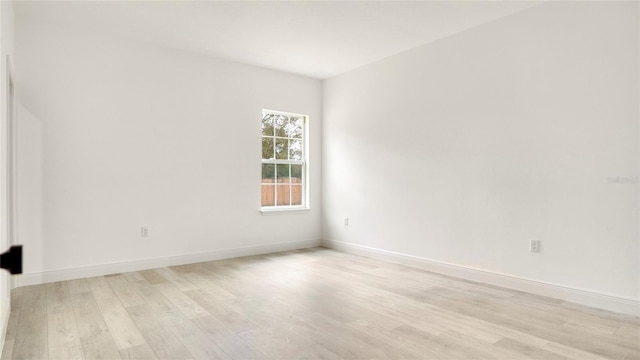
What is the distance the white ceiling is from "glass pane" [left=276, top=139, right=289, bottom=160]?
1.38 meters

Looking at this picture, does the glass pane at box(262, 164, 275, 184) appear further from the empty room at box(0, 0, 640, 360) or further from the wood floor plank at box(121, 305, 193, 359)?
the wood floor plank at box(121, 305, 193, 359)

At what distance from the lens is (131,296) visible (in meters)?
3.33

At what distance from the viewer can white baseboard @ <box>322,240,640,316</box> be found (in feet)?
9.86

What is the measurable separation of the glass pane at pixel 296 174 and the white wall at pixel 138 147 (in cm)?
70

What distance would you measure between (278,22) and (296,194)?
2.77m

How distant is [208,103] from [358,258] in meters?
2.84

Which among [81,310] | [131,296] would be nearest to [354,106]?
A: [131,296]

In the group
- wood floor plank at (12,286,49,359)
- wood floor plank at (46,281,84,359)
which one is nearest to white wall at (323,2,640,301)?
wood floor plank at (46,281,84,359)

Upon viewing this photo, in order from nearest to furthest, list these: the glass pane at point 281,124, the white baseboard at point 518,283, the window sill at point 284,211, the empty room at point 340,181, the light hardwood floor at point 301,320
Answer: the light hardwood floor at point 301,320 < the empty room at point 340,181 < the white baseboard at point 518,283 < the window sill at point 284,211 < the glass pane at point 281,124

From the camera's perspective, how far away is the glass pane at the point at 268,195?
5.48 m

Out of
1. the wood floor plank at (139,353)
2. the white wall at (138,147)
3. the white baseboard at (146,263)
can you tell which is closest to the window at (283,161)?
the white wall at (138,147)

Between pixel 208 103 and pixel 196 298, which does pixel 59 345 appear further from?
pixel 208 103

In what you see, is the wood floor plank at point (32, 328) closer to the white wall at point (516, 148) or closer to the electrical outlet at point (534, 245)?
the white wall at point (516, 148)

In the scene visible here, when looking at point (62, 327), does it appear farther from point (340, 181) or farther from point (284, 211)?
point (340, 181)
